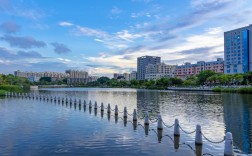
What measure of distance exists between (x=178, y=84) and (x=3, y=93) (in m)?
130

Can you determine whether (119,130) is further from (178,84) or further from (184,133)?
(178,84)

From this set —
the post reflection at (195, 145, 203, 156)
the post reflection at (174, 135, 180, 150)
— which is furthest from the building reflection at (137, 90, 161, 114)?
the post reflection at (195, 145, 203, 156)

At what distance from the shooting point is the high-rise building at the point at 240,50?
595 ft

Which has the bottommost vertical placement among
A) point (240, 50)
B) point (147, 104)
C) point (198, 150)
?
point (198, 150)

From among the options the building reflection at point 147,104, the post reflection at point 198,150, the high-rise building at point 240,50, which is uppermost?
the high-rise building at point 240,50

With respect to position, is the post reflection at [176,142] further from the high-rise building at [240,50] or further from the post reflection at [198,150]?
the high-rise building at [240,50]

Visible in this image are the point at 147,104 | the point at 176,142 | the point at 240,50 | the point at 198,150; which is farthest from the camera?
the point at 240,50

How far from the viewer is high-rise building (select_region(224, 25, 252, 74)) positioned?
181375 mm

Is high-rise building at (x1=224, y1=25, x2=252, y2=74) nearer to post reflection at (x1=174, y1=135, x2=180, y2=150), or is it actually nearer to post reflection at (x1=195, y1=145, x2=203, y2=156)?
post reflection at (x1=174, y1=135, x2=180, y2=150)

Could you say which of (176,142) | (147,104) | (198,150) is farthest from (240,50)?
(198,150)

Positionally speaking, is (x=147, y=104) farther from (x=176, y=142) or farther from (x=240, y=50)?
(x=240, y=50)

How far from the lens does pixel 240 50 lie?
620 feet

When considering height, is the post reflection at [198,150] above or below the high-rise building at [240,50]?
below

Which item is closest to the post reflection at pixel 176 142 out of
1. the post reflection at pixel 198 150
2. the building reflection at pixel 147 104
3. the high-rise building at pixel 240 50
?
the post reflection at pixel 198 150
